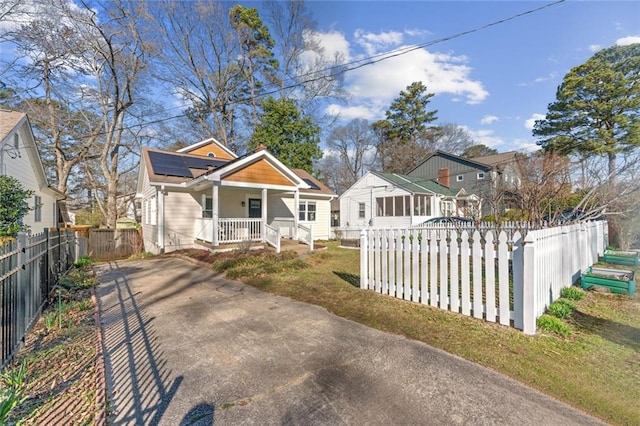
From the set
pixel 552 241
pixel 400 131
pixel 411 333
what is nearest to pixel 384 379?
pixel 411 333

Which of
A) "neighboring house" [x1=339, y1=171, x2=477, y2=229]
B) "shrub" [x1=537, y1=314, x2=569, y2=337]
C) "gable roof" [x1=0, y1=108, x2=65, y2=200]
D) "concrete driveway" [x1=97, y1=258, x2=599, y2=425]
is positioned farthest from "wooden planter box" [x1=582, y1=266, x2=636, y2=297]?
"neighboring house" [x1=339, y1=171, x2=477, y2=229]

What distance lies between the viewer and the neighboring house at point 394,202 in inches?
891

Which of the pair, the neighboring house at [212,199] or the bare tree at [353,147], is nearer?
the neighboring house at [212,199]

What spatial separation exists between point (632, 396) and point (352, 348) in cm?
253

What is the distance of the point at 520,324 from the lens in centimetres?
382

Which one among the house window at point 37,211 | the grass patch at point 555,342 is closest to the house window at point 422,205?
the grass patch at point 555,342

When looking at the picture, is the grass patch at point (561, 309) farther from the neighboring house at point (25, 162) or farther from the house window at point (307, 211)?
the house window at point (307, 211)

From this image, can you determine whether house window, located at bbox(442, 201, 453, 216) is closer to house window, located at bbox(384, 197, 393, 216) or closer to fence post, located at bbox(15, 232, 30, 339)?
house window, located at bbox(384, 197, 393, 216)

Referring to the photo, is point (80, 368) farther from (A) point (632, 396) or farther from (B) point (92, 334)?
(A) point (632, 396)

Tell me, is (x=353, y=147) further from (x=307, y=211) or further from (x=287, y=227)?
(x=287, y=227)

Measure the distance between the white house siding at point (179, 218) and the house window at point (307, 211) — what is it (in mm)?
6029

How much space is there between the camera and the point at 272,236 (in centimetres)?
1213

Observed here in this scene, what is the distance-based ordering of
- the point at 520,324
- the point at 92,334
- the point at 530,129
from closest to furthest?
1. the point at 520,324
2. the point at 92,334
3. the point at 530,129

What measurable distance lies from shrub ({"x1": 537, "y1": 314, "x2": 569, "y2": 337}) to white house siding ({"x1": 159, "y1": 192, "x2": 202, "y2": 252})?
13.3 m
